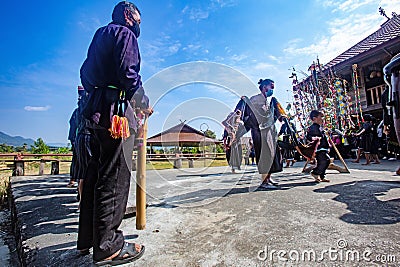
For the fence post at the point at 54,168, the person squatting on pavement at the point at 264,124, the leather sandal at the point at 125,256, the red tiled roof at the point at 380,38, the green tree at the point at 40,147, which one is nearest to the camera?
the leather sandal at the point at 125,256

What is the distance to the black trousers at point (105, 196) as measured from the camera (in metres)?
1.36

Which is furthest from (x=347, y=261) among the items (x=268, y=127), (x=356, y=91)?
(x=356, y=91)

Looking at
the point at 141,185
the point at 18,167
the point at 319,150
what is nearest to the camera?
the point at 141,185

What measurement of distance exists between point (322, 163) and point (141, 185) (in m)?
3.43

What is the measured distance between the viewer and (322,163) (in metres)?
3.95

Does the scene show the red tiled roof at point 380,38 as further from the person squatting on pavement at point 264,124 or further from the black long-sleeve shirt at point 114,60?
the black long-sleeve shirt at point 114,60

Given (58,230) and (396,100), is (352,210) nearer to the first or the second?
(396,100)

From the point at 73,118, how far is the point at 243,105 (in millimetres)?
2832

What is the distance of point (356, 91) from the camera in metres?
10.8

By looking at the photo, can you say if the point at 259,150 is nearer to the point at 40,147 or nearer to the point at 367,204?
the point at 367,204

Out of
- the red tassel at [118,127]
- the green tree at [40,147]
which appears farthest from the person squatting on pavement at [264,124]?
the green tree at [40,147]

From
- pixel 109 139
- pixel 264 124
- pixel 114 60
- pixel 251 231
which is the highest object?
pixel 114 60

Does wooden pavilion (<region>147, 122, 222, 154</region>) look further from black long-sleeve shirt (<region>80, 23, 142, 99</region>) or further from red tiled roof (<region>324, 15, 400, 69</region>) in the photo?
red tiled roof (<region>324, 15, 400, 69</region>)

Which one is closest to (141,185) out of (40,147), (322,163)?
(322,163)
